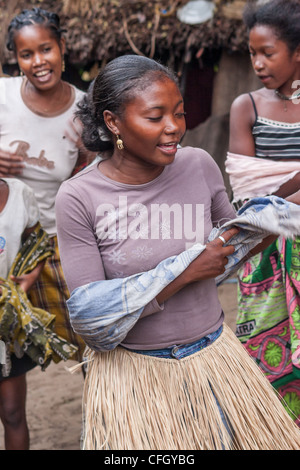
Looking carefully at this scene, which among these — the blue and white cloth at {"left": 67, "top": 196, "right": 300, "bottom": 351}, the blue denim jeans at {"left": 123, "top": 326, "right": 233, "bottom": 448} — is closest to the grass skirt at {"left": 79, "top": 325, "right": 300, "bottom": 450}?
the blue denim jeans at {"left": 123, "top": 326, "right": 233, "bottom": 448}

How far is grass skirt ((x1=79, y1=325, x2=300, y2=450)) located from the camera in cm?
197

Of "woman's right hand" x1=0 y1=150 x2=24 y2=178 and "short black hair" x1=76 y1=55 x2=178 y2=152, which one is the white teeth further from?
"short black hair" x1=76 y1=55 x2=178 y2=152

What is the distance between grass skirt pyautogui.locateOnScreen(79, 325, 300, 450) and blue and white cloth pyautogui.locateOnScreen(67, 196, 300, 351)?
13 centimetres

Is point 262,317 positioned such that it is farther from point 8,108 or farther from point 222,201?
point 8,108

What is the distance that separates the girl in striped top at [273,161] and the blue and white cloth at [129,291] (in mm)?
881

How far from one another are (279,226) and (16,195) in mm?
1407

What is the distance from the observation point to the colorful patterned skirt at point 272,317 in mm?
2945

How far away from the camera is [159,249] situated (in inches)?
80.3

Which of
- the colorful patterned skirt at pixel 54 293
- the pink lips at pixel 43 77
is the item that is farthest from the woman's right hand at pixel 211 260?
the pink lips at pixel 43 77

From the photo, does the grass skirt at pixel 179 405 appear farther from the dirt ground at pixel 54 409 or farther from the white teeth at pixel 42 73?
the white teeth at pixel 42 73

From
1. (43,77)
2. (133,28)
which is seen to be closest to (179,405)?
(43,77)

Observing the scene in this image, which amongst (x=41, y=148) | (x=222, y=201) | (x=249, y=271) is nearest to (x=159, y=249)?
(x=222, y=201)

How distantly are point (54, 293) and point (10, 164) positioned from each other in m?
0.70

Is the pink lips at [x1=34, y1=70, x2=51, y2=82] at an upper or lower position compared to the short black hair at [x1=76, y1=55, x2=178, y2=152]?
lower
